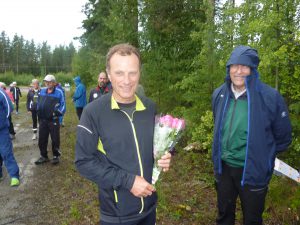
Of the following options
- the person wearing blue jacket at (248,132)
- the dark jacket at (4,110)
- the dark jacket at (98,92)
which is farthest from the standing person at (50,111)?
the person wearing blue jacket at (248,132)

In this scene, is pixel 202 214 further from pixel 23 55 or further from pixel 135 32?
pixel 23 55

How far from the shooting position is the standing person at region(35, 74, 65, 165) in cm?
784

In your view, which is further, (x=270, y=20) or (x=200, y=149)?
(x=200, y=149)

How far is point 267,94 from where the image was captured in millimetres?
3250

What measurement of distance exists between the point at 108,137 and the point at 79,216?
3295mm

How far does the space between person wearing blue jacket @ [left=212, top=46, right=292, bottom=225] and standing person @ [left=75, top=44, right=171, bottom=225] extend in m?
1.18

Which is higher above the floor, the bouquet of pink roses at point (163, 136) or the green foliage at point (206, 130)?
the bouquet of pink roses at point (163, 136)

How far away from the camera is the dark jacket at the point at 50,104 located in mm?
7820

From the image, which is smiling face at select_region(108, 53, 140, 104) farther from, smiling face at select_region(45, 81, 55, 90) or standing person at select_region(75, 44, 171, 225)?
smiling face at select_region(45, 81, 55, 90)

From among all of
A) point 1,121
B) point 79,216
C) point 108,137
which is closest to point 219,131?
point 108,137

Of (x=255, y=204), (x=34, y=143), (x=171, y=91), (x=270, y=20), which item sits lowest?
(x=34, y=143)

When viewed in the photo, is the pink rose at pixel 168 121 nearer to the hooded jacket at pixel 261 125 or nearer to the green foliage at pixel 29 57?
the hooded jacket at pixel 261 125

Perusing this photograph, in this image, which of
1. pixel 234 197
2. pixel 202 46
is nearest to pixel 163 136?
pixel 234 197

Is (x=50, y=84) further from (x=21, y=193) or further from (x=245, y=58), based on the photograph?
(x=245, y=58)
